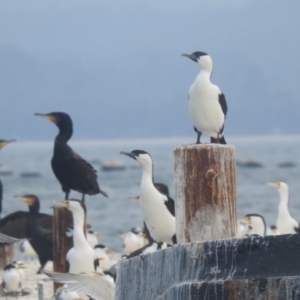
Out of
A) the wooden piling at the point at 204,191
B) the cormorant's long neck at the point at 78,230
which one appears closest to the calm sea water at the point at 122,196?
the cormorant's long neck at the point at 78,230

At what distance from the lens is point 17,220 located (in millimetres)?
15633

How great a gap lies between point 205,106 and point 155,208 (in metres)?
0.93

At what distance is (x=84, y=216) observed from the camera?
12.4 metres

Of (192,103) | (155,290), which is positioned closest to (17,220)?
(192,103)

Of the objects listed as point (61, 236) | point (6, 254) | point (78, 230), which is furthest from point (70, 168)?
point (6, 254)

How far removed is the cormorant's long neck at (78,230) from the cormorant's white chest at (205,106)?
7.30 feet

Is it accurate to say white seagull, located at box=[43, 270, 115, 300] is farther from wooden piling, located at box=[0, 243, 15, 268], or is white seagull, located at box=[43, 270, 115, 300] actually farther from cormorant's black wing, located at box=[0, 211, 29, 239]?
cormorant's black wing, located at box=[0, 211, 29, 239]

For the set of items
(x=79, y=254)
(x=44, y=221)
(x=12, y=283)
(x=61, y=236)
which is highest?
(x=44, y=221)

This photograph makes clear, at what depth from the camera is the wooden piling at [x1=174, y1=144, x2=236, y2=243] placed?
796cm

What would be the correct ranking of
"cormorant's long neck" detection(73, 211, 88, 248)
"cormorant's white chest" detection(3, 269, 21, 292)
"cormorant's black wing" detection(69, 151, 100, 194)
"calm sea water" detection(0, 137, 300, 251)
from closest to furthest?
"cormorant's long neck" detection(73, 211, 88, 248) < "cormorant's white chest" detection(3, 269, 21, 292) < "cormorant's black wing" detection(69, 151, 100, 194) < "calm sea water" detection(0, 137, 300, 251)

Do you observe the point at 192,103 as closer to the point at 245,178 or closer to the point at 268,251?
the point at 268,251

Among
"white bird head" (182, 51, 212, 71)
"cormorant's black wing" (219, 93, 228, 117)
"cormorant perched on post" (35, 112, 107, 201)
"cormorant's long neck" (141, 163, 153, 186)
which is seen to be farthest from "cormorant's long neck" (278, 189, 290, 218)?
"cormorant's long neck" (141, 163, 153, 186)

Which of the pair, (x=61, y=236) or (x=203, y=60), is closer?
(x=203, y=60)

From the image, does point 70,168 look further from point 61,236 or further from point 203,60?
point 203,60
